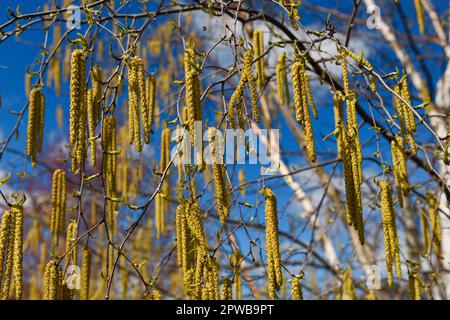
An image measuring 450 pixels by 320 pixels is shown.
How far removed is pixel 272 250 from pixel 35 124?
0.86 metres

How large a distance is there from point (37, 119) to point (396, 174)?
1385 millimetres

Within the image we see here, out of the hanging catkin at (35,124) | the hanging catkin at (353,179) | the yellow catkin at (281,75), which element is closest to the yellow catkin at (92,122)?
the hanging catkin at (35,124)

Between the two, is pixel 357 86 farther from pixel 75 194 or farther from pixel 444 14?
pixel 444 14

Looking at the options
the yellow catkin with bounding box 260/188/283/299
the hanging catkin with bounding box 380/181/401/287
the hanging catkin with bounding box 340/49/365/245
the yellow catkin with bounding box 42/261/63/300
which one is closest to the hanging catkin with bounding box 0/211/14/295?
the yellow catkin with bounding box 42/261/63/300

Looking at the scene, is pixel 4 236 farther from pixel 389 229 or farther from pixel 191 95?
pixel 389 229

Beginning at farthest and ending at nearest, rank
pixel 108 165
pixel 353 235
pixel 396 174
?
pixel 353 235 → pixel 396 174 → pixel 108 165

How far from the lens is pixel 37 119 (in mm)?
1680

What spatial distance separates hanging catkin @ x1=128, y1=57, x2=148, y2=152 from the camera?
1545 mm

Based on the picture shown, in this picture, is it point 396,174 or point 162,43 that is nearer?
point 396,174

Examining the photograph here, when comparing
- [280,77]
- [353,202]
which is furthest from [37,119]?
[280,77]

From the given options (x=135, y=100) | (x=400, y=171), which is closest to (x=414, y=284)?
(x=400, y=171)

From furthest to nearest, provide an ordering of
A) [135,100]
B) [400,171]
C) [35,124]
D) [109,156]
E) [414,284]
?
[414,284] → [400,171] → [109,156] → [35,124] → [135,100]

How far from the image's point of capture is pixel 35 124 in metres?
1.67

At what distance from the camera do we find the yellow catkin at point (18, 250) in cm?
149
